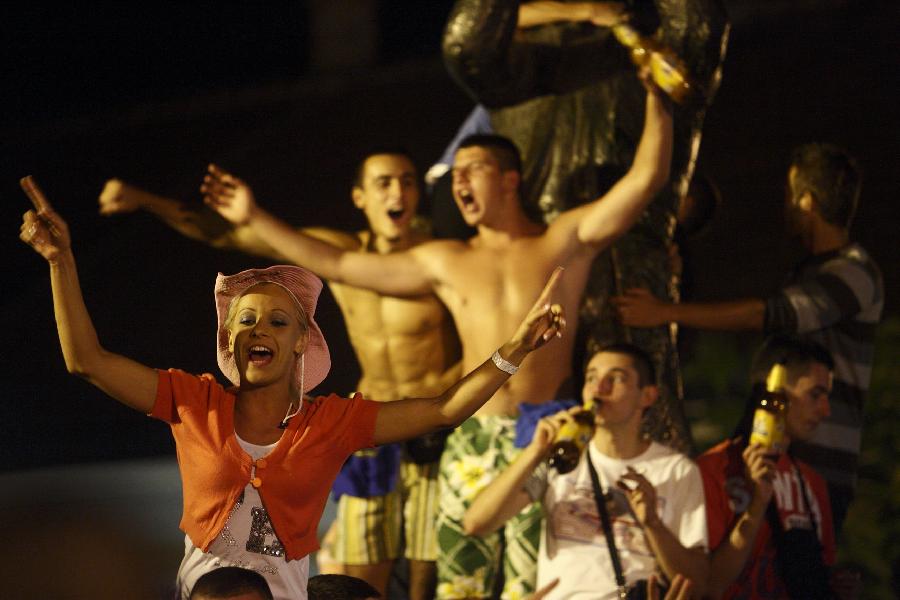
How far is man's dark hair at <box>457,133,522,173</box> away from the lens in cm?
497

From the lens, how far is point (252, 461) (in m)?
3.54

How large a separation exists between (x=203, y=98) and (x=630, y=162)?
6819 millimetres

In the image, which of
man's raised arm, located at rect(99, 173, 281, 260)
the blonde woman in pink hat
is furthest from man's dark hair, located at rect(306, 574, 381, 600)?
man's raised arm, located at rect(99, 173, 281, 260)

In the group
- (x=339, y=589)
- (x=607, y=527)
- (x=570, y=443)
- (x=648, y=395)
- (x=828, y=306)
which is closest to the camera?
(x=339, y=589)

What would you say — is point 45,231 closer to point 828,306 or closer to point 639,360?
point 639,360

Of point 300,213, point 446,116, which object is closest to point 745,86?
point 446,116

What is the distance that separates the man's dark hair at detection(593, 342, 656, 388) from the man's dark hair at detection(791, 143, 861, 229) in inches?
40.2

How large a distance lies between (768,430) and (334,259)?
143cm

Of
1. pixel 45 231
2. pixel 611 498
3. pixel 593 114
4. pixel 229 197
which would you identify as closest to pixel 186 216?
pixel 229 197

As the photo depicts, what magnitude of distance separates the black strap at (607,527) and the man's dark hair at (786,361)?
23.7 inches

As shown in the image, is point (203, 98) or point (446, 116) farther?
point (203, 98)

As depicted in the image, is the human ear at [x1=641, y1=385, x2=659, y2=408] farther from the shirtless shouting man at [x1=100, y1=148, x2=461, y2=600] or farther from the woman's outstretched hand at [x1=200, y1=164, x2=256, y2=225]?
the woman's outstretched hand at [x1=200, y1=164, x2=256, y2=225]

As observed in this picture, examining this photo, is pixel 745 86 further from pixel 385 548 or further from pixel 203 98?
pixel 385 548

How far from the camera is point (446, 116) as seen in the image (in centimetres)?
1076
